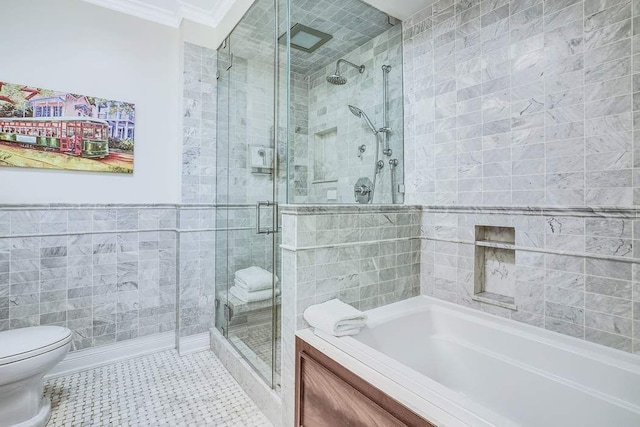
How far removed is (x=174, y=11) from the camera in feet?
8.02

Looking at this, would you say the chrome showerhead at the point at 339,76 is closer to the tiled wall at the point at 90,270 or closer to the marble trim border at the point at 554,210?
the marble trim border at the point at 554,210

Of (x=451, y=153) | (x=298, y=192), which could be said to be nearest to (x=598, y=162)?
(x=451, y=153)

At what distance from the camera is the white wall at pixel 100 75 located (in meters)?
1.99

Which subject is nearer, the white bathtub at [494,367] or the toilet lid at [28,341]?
the white bathtub at [494,367]

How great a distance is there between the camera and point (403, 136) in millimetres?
2178

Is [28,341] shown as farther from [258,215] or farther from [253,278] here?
[258,215]

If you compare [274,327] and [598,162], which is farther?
[274,327]

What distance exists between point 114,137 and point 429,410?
2.60 metres

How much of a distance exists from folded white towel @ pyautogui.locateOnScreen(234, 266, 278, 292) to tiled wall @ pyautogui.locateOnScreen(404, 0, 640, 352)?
1.05 meters

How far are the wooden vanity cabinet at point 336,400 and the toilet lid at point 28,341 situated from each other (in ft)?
Result: 4.45

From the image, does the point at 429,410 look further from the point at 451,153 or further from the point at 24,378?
the point at 24,378

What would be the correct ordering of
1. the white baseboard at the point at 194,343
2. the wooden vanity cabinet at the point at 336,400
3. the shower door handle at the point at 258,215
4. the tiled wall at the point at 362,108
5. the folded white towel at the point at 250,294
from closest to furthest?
1. the wooden vanity cabinet at the point at 336,400
2. the shower door handle at the point at 258,215
3. the folded white towel at the point at 250,294
4. the tiled wall at the point at 362,108
5. the white baseboard at the point at 194,343

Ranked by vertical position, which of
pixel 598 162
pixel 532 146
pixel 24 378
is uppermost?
pixel 532 146

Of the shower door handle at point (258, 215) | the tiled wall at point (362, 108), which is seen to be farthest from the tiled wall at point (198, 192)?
the tiled wall at point (362, 108)
